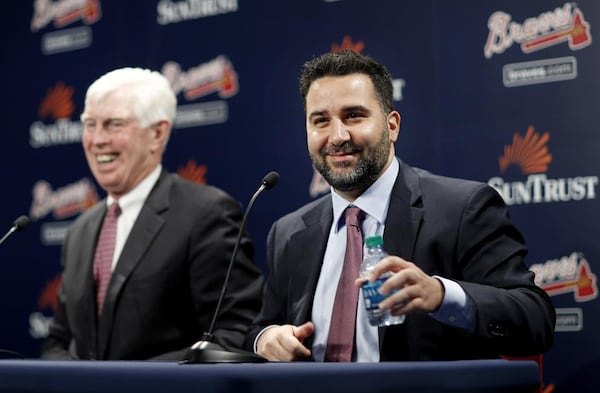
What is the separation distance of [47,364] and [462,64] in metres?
2.38

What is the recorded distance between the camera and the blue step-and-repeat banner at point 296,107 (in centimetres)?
344

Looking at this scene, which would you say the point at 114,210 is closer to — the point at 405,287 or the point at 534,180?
the point at 534,180

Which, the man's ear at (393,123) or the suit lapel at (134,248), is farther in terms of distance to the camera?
the suit lapel at (134,248)

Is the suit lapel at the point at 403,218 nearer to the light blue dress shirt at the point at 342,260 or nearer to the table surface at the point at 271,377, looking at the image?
the light blue dress shirt at the point at 342,260

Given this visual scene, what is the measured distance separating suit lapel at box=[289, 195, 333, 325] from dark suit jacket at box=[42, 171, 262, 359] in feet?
1.99

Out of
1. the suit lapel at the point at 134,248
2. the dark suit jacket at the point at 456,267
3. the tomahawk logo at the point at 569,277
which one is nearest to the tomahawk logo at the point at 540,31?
the tomahawk logo at the point at 569,277

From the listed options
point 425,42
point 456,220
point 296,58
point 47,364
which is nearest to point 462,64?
point 425,42

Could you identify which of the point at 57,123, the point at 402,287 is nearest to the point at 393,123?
the point at 402,287

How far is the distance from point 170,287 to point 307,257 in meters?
0.88

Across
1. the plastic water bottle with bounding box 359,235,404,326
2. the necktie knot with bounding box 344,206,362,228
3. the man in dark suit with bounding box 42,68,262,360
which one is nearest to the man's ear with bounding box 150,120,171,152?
the man in dark suit with bounding box 42,68,262,360

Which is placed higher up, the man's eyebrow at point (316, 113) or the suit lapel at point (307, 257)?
the man's eyebrow at point (316, 113)

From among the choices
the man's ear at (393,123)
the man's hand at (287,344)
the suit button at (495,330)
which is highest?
the man's ear at (393,123)

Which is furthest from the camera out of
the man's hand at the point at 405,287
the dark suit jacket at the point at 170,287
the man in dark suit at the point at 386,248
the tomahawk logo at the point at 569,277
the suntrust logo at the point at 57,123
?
the suntrust logo at the point at 57,123

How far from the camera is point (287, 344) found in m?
2.48
